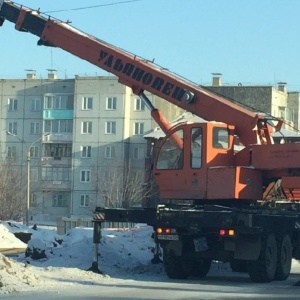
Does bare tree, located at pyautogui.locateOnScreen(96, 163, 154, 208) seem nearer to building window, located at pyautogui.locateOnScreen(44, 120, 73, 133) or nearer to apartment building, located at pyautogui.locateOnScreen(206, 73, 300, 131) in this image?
building window, located at pyautogui.locateOnScreen(44, 120, 73, 133)

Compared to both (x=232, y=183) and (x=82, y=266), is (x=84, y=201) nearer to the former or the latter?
(x=82, y=266)

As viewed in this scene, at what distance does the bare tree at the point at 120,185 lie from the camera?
251ft

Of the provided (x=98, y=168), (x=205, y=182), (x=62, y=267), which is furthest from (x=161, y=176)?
(x=98, y=168)

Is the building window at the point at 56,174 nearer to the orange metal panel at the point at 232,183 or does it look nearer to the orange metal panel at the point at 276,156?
the orange metal panel at the point at 232,183

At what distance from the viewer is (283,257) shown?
69.3ft

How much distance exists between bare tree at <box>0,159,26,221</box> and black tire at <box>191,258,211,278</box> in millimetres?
44419

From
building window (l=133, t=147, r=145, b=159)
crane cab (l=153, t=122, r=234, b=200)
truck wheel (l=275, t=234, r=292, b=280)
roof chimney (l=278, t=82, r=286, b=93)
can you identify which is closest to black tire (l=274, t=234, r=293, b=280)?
truck wheel (l=275, t=234, r=292, b=280)

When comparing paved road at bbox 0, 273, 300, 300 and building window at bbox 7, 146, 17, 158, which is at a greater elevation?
building window at bbox 7, 146, 17, 158

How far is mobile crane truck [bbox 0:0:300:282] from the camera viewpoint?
1994 centimetres

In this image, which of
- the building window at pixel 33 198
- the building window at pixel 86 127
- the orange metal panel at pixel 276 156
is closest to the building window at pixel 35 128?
the building window at pixel 86 127

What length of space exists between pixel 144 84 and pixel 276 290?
22.3 ft

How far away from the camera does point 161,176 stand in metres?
21.5

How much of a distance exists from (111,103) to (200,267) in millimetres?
68130

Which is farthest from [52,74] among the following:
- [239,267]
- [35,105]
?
[239,267]
